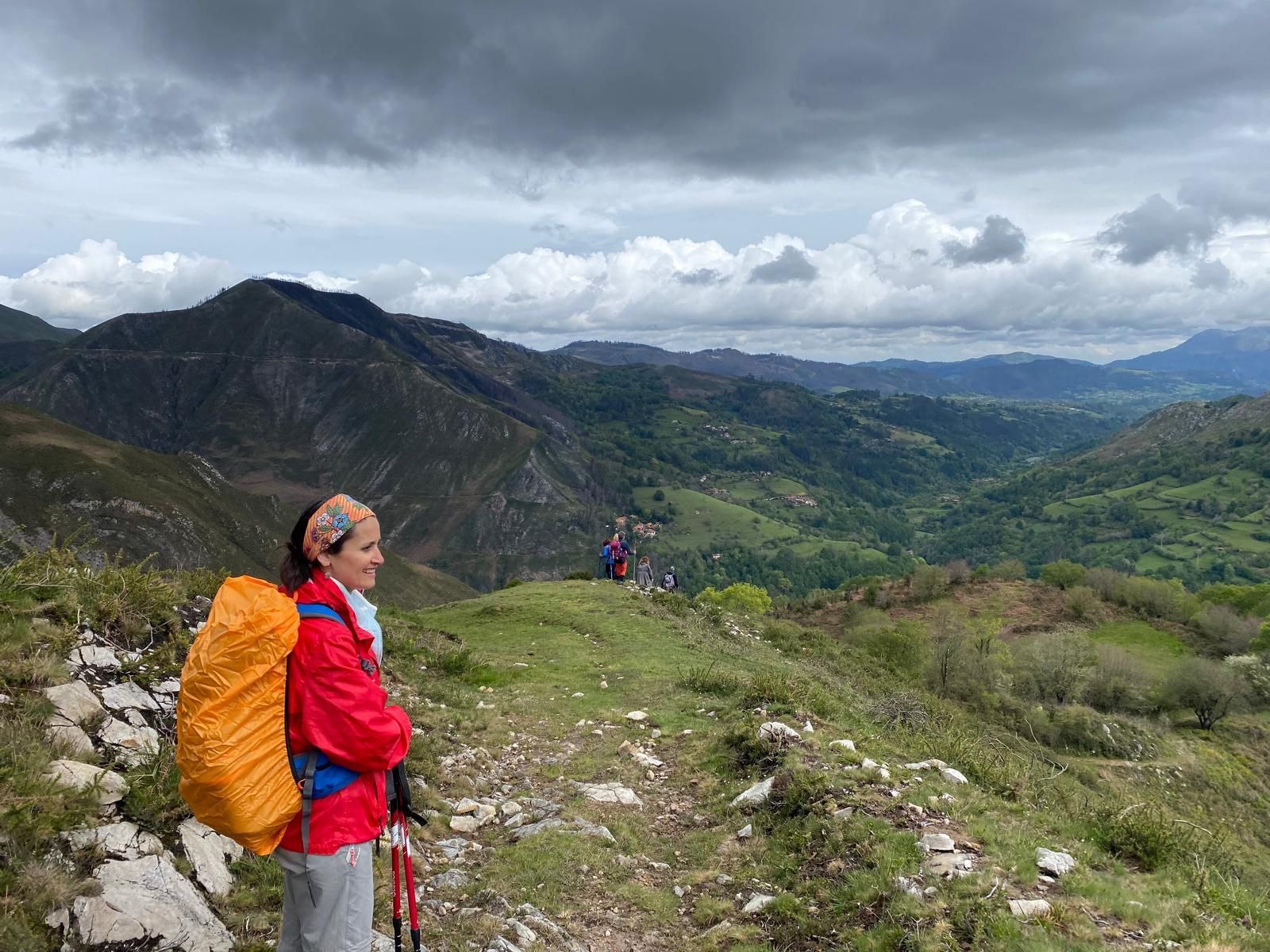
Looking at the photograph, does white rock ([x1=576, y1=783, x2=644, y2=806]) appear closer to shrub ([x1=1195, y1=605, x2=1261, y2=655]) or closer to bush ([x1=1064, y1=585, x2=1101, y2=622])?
shrub ([x1=1195, y1=605, x2=1261, y2=655])

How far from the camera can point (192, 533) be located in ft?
331

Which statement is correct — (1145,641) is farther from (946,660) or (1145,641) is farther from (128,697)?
(128,697)

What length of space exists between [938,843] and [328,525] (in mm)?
6448

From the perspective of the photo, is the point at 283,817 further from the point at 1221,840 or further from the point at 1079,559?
the point at 1079,559

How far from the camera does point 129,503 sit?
99.8 meters

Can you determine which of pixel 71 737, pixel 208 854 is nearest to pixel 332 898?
pixel 208 854

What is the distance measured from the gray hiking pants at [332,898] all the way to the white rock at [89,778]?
2391mm

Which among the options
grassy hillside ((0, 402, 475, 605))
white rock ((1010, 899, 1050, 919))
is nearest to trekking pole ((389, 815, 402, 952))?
white rock ((1010, 899, 1050, 919))

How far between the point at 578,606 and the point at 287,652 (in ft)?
70.5

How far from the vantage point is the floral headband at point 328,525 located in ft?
13.6

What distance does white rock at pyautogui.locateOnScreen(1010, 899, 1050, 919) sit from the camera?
17.9 feet

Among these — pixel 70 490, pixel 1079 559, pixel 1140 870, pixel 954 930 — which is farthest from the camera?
pixel 1079 559

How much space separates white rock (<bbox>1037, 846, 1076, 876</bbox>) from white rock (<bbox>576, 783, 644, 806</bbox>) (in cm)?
492

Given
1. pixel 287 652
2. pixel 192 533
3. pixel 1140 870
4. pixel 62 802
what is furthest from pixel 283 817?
pixel 192 533
